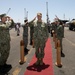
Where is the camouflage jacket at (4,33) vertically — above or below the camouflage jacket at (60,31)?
above

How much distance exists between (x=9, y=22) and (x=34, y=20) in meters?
1.18

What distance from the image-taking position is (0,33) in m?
10.8

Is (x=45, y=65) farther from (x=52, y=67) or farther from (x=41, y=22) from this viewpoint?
(x=41, y=22)

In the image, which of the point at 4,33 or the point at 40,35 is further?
the point at 40,35

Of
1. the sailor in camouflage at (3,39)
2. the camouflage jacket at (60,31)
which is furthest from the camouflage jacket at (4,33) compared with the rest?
the camouflage jacket at (60,31)

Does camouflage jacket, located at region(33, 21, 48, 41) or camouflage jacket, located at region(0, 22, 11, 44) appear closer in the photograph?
camouflage jacket, located at region(0, 22, 11, 44)

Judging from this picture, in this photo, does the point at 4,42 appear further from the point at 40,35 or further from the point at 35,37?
the point at 40,35

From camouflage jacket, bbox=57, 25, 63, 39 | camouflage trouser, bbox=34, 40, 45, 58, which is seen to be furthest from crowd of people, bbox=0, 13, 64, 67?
camouflage jacket, bbox=57, 25, 63, 39

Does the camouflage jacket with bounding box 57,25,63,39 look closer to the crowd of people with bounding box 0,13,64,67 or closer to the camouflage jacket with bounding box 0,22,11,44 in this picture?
the crowd of people with bounding box 0,13,64,67

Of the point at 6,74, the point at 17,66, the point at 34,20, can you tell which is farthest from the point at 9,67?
the point at 34,20

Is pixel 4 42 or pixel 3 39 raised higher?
pixel 3 39

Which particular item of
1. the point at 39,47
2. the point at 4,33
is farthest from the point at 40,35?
the point at 4,33

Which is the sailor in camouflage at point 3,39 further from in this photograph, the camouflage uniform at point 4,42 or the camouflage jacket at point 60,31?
the camouflage jacket at point 60,31

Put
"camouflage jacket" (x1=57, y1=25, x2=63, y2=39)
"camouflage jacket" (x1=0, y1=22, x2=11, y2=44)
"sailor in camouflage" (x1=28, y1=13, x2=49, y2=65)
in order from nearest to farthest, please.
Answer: "camouflage jacket" (x1=0, y1=22, x2=11, y2=44) < "sailor in camouflage" (x1=28, y1=13, x2=49, y2=65) < "camouflage jacket" (x1=57, y1=25, x2=63, y2=39)
